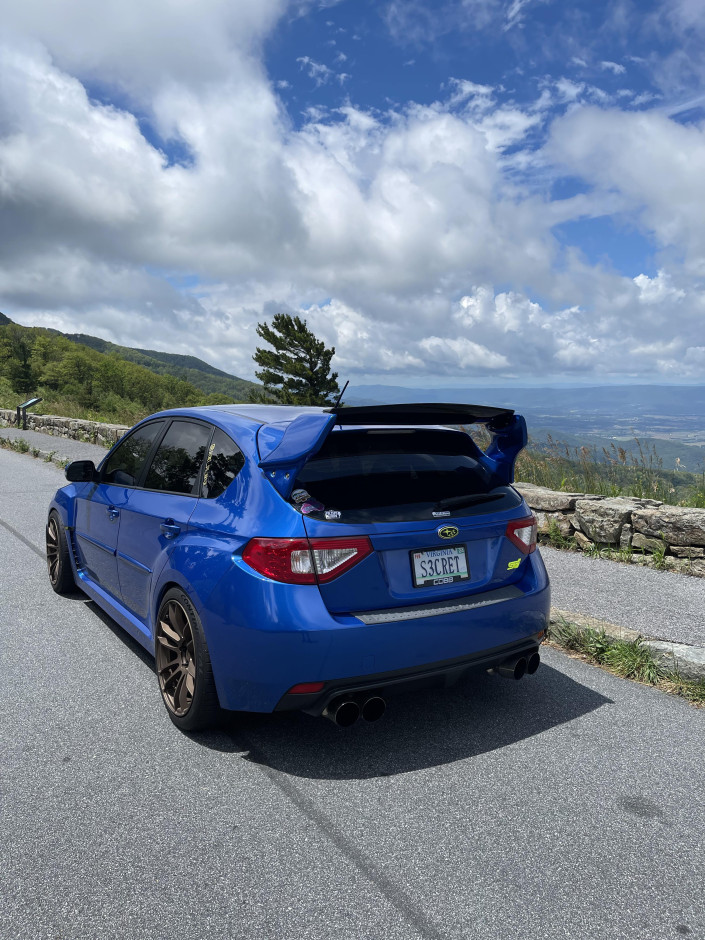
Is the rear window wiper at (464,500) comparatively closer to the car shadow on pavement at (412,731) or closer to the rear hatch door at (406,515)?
the rear hatch door at (406,515)

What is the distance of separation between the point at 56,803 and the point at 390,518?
5.85 ft

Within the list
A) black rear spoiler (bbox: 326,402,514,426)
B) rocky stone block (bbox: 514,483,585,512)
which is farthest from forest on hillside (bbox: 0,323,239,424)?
black rear spoiler (bbox: 326,402,514,426)

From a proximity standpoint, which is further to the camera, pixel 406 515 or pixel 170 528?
pixel 170 528

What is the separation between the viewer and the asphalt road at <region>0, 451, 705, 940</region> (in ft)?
6.92

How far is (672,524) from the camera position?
6.27m

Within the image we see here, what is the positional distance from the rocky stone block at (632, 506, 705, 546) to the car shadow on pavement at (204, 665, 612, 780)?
9.45ft

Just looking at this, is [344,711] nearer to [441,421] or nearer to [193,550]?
[193,550]

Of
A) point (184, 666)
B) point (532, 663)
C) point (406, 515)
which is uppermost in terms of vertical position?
point (406, 515)

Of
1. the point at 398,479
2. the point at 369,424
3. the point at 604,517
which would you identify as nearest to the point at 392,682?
the point at 398,479

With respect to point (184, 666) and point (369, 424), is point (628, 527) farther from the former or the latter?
point (184, 666)

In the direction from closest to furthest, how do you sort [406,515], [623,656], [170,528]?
[406,515] < [170,528] < [623,656]

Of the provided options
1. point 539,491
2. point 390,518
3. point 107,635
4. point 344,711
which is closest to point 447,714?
point 344,711

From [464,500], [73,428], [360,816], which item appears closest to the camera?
[360,816]

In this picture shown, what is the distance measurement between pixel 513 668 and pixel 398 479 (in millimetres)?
1139
